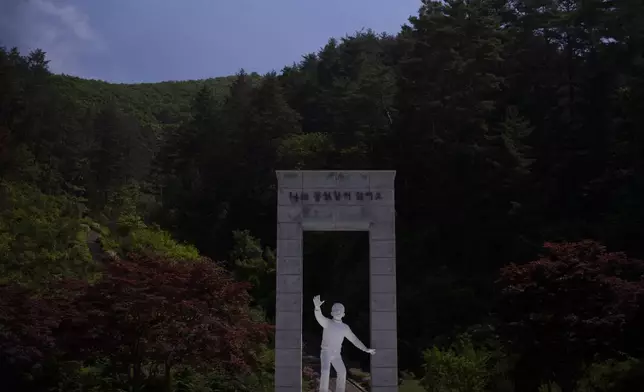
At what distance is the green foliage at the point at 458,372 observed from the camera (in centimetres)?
1478

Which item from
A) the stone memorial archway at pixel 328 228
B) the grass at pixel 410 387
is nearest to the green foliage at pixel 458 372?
the grass at pixel 410 387

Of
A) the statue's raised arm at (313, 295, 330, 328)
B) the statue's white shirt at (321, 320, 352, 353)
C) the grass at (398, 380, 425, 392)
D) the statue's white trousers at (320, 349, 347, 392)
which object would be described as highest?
the statue's raised arm at (313, 295, 330, 328)

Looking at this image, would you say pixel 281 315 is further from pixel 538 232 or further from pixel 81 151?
pixel 81 151

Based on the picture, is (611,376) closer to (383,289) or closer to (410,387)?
(410,387)

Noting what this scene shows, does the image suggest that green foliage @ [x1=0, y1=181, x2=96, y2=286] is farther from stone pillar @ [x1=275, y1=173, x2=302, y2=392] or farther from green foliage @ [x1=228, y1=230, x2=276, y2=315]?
stone pillar @ [x1=275, y1=173, x2=302, y2=392]

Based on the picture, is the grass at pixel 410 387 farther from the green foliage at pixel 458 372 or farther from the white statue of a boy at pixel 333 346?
the white statue of a boy at pixel 333 346

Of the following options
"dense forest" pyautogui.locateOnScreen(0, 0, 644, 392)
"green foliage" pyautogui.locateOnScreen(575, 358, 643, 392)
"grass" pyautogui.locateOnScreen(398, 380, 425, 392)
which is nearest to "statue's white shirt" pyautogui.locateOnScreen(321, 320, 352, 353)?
"dense forest" pyautogui.locateOnScreen(0, 0, 644, 392)

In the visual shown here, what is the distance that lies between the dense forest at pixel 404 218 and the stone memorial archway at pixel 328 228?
2.22m

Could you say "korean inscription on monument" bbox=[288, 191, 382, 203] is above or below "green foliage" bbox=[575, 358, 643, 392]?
above

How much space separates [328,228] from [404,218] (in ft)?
38.6

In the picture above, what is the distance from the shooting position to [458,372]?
14875 millimetres

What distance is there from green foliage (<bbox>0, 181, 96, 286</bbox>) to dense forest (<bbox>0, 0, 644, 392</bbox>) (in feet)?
0.29

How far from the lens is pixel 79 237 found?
72.0ft

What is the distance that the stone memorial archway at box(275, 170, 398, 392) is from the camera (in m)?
11.6
